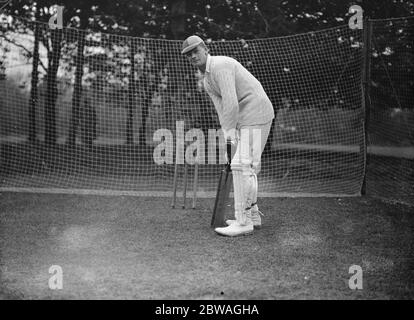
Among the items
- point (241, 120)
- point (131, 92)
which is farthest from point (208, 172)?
point (241, 120)

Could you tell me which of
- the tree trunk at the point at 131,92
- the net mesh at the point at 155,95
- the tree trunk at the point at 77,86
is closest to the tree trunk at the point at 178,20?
the net mesh at the point at 155,95

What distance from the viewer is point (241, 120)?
3865mm

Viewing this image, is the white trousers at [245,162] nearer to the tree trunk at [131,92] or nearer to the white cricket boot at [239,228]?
the white cricket boot at [239,228]

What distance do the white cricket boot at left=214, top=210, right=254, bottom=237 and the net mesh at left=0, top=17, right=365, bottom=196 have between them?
3.53m

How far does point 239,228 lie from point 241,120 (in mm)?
956

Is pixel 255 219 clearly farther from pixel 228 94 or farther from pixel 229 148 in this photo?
pixel 228 94

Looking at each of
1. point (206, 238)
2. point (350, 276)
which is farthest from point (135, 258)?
point (350, 276)

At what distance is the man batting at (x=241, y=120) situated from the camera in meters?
3.66

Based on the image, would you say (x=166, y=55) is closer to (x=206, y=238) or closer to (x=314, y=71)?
(x=314, y=71)

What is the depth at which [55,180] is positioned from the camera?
767 cm

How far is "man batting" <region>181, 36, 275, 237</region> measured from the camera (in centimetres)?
366

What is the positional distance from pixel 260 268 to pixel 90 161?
25.0 ft

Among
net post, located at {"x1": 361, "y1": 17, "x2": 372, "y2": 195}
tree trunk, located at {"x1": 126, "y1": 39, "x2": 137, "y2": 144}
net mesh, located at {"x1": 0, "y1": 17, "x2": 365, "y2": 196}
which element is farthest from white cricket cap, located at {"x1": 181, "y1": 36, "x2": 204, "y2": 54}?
tree trunk, located at {"x1": 126, "y1": 39, "x2": 137, "y2": 144}

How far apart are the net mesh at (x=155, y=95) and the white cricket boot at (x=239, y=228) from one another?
3528 mm
